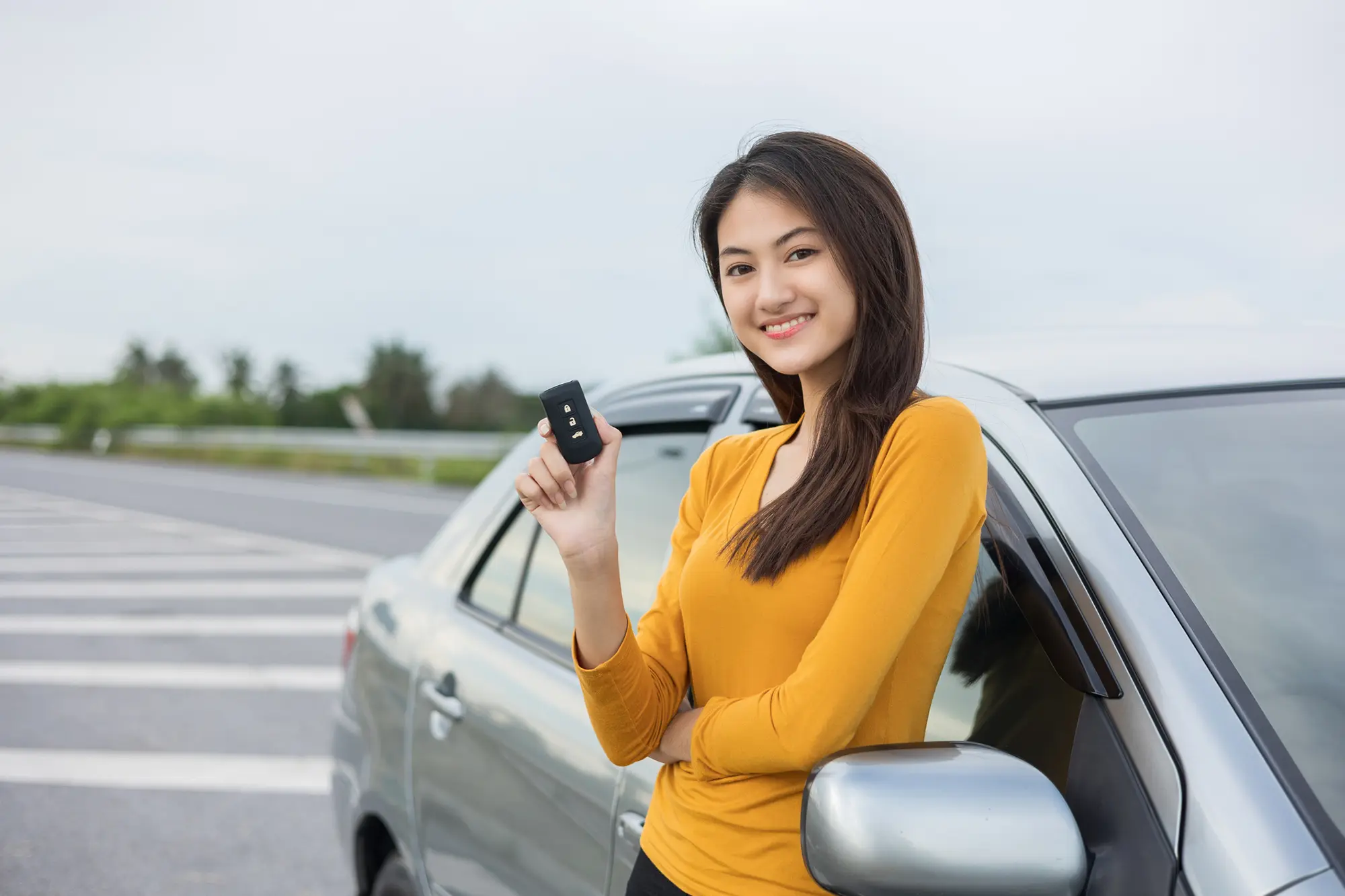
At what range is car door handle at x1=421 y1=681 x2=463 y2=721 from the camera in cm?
235

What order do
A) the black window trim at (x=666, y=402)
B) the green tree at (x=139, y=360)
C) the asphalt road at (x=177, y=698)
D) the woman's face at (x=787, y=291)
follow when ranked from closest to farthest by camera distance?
the woman's face at (x=787, y=291) → the black window trim at (x=666, y=402) → the asphalt road at (x=177, y=698) → the green tree at (x=139, y=360)

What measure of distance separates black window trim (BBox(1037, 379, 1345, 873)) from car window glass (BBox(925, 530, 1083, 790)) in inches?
5.3

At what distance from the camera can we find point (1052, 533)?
138cm

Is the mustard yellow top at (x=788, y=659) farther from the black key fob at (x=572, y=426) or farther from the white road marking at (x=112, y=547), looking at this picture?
the white road marking at (x=112, y=547)

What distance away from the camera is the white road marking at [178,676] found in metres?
6.52

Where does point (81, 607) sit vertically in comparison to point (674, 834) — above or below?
below

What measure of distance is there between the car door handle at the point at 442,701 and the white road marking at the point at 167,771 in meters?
2.65

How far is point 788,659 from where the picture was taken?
1449mm

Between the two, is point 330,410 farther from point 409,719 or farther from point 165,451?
point 409,719

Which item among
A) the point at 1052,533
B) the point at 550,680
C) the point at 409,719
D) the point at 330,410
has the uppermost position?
the point at 1052,533

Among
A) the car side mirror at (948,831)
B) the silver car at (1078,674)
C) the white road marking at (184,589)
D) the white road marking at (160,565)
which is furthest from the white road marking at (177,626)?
the car side mirror at (948,831)

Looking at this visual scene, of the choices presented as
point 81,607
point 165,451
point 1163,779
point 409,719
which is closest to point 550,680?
point 409,719

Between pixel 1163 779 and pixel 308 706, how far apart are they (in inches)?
218

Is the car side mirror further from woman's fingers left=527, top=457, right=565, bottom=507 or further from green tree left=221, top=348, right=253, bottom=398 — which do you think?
green tree left=221, top=348, right=253, bottom=398
